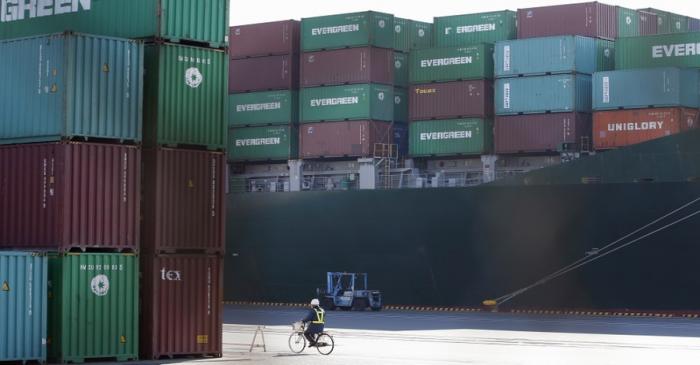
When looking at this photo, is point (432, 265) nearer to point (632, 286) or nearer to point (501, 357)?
point (632, 286)

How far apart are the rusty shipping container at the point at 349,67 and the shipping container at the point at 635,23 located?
29.1 ft

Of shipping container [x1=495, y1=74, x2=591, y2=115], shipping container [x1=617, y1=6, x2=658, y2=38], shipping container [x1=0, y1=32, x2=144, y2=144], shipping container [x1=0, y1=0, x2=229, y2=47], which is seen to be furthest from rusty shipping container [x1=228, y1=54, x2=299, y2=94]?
shipping container [x1=0, y1=32, x2=144, y2=144]

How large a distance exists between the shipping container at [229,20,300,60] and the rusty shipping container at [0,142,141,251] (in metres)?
26.8

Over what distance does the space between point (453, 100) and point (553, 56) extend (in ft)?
14.1

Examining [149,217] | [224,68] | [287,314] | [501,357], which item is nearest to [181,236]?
[149,217]

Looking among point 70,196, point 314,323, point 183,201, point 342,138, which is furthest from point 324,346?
point 342,138

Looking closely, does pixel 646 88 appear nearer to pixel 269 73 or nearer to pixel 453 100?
pixel 453 100

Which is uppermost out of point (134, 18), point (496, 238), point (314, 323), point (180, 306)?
point (134, 18)

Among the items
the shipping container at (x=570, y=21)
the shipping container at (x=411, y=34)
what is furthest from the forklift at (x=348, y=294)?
the shipping container at (x=570, y=21)

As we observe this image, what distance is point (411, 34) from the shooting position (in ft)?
177

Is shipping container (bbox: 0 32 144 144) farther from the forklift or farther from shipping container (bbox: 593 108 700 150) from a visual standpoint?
the forklift

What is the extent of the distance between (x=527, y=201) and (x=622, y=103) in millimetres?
5209

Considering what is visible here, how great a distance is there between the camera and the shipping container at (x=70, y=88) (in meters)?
27.3

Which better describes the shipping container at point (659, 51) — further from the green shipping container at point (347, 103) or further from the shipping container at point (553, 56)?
the green shipping container at point (347, 103)
